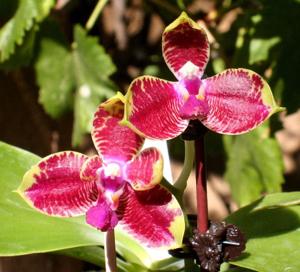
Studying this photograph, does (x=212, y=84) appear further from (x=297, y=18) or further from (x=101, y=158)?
(x=297, y=18)

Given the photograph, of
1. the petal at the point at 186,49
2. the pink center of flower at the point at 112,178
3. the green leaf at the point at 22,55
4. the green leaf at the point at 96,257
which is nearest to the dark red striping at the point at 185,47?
the petal at the point at 186,49

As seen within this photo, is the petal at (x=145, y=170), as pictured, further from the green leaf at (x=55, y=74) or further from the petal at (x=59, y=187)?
the green leaf at (x=55, y=74)

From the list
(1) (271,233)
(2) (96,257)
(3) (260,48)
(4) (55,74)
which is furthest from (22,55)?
(1) (271,233)

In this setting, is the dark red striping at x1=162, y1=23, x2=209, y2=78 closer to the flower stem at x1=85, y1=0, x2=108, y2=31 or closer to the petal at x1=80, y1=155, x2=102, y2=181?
the petal at x1=80, y1=155, x2=102, y2=181

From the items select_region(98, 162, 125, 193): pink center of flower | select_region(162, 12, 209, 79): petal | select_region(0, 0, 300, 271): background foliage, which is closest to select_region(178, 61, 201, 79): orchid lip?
select_region(162, 12, 209, 79): petal

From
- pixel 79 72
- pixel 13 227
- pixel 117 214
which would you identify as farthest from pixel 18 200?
pixel 79 72

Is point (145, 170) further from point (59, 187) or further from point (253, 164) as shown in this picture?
point (253, 164)
